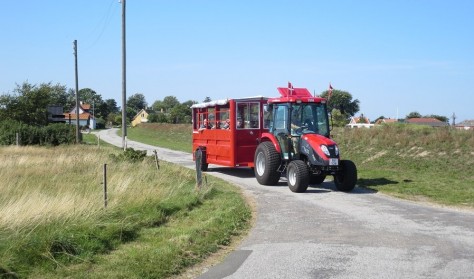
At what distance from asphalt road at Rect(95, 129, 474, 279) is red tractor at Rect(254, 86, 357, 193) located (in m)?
1.49

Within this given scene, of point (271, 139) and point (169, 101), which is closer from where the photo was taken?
point (271, 139)

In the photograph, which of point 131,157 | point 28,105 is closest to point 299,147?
point 131,157

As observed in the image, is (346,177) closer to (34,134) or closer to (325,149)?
(325,149)

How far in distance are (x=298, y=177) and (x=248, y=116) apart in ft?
15.9

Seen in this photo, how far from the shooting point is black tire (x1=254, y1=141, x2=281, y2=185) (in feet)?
53.4

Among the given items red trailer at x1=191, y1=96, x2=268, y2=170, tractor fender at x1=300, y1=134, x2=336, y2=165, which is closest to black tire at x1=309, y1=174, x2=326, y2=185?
tractor fender at x1=300, y1=134, x2=336, y2=165

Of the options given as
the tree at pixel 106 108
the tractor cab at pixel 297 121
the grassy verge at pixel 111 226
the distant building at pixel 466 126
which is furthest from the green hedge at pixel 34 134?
the tree at pixel 106 108

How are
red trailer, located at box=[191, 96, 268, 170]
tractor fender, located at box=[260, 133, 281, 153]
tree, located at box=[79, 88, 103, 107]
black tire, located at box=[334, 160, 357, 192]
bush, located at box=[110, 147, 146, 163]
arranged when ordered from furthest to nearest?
tree, located at box=[79, 88, 103, 107] → bush, located at box=[110, 147, 146, 163] → red trailer, located at box=[191, 96, 268, 170] → tractor fender, located at box=[260, 133, 281, 153] → black tire, located at box=[334, 160, 357, 192]

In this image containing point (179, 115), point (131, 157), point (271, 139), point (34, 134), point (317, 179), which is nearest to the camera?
point (317, 179)

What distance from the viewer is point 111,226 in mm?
8469

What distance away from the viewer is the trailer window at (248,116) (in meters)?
18.6

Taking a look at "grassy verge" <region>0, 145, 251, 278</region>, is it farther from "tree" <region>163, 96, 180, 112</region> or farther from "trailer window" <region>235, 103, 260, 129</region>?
"tree" <region>163, 96, 180, 112</region>

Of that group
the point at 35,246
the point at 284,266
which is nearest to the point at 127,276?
the point at 35,246

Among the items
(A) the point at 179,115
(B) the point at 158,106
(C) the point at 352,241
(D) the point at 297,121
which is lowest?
(C) the point at 352,241
